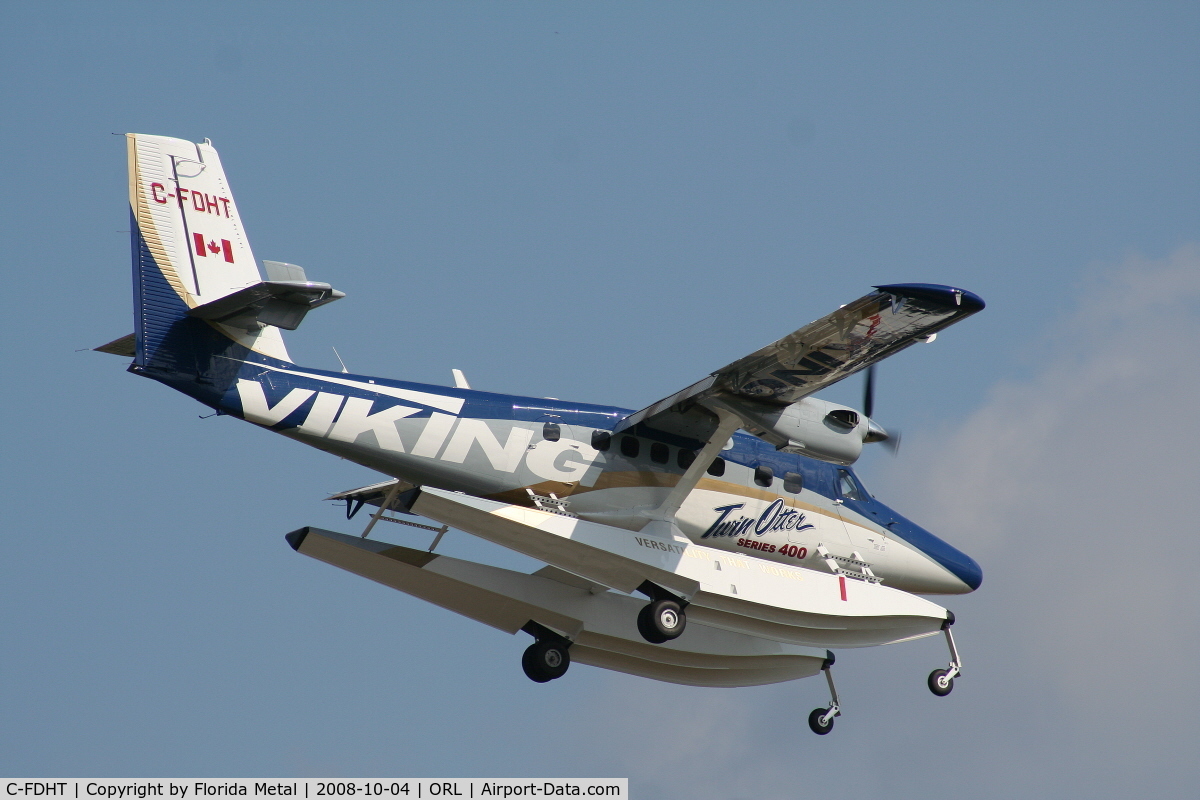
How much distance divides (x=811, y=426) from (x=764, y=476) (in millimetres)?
2186

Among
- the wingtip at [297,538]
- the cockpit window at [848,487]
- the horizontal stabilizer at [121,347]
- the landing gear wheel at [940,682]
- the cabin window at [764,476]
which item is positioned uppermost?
the horizontal stabilizer at [121,347]

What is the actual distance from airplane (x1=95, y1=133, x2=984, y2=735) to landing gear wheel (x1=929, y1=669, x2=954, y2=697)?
1.3 inches

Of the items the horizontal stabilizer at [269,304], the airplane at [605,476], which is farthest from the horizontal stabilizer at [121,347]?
the horizontal stabilizer at [269,304]

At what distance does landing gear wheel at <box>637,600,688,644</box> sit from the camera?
758 inches

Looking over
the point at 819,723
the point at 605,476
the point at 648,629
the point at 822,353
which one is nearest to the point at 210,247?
the point at 605,476

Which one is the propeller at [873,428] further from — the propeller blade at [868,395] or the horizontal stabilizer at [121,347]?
the horizontal stabilizer at [121,347]

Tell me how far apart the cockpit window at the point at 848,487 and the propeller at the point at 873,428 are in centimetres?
229

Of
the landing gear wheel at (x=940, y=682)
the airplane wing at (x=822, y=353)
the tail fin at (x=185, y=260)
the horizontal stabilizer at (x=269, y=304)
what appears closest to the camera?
the horizontal stabilizer at (x=269, y=304)

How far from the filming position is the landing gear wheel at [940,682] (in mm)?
21125

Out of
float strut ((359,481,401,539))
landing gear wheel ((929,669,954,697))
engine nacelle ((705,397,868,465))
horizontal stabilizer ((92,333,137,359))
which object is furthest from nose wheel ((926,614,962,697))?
horizontal stabilizer ((92,333,137,359))

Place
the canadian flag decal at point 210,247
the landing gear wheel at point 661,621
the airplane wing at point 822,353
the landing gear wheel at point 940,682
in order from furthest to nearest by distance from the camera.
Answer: the landing gear wheel at point 940,682 → the landing gear wheel at point 661,621 → the canadian flag decal at point 210,247 → the airplane wing at point 822,353

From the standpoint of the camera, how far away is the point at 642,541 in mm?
19344

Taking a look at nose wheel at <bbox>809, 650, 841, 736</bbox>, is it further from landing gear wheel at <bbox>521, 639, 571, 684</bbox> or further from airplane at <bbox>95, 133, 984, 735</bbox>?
landing gear wheel at <bbox>521, 639, 571, 684</bbox>

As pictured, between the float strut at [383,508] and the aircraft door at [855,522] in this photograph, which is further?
the aircraft door at [855,522]
